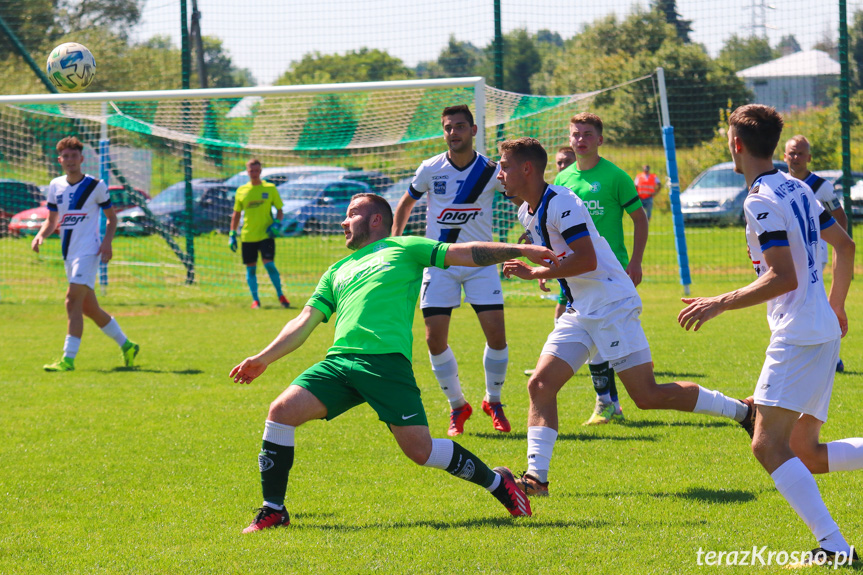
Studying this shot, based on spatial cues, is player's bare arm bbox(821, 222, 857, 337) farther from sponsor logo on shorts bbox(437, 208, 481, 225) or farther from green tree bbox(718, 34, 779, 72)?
green tree bbox(718, 34, 779, 72)

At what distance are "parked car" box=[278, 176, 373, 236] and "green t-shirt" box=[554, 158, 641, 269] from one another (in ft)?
33.9

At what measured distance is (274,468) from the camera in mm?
4551

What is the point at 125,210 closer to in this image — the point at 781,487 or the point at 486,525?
the point at 486,525

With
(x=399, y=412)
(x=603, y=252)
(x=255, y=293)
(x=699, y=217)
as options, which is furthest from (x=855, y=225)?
(x=399, y=412)

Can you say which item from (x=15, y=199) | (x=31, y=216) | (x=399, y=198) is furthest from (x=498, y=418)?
(x=31, y=216)

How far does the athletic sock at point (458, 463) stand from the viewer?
4.57m

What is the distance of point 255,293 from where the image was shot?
14.7m

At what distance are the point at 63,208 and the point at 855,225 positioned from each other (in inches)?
578

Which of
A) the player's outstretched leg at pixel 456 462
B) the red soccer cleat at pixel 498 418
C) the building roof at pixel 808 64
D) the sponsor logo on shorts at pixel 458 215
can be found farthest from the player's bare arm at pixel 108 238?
the building roof at pixel 808 64

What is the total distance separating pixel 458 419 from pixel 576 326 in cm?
191

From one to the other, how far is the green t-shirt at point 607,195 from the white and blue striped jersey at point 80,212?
5474mm

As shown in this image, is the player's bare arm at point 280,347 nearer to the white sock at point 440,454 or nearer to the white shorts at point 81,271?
the white sock at point 440,454

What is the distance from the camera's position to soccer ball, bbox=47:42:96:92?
31.8 ft

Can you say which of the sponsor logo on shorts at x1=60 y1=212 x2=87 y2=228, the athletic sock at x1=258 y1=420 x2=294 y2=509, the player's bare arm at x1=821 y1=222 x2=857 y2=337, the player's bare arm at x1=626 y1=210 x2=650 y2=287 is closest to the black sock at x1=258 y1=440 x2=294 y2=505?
the athletic sock at x1=258 y1=420 x2=294 y2=509
